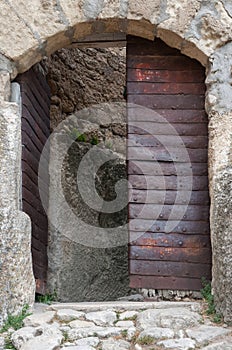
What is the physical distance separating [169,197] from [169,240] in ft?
0.99

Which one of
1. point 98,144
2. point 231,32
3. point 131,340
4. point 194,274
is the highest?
point 231,32

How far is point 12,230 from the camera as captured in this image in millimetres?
4055

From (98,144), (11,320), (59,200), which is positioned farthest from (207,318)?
(98,144)

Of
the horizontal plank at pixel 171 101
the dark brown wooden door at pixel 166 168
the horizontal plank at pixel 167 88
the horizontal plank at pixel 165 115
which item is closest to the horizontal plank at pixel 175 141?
the dark brown wooden door at pixel 166 168

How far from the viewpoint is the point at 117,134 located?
678 centimetres

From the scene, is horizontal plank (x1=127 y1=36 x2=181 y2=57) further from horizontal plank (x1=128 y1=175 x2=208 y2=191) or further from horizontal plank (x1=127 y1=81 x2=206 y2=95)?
horizontal plank (x1=128 y1=175 x2=208 y2=191)

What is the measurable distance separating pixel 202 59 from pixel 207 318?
1840 mm

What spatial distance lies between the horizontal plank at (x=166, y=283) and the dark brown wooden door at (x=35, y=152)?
0.90m

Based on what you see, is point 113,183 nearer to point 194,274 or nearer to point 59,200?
point 59,200

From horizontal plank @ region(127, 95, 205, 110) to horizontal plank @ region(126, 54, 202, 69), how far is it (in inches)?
8.2

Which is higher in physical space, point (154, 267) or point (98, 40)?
point (98, 40)

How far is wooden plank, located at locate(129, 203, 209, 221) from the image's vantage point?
4.63 m

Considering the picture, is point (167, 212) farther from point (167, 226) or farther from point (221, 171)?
point (221, 171)

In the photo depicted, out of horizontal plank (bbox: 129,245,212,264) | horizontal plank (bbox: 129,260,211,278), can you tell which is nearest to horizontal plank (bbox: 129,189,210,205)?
horizontal plank (bbox: 129,245,212,264)
